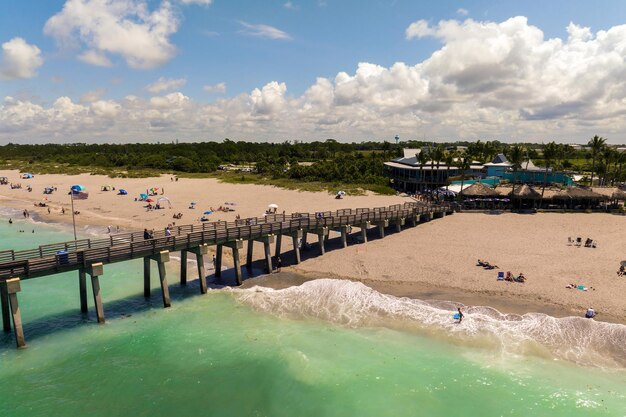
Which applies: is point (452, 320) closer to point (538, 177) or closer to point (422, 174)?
point (422, 174)

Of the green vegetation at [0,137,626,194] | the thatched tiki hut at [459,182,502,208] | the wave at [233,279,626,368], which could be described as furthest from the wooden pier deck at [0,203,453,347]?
the green vegetation at [0,137,626,194]

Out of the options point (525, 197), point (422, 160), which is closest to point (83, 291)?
point (525, 197)

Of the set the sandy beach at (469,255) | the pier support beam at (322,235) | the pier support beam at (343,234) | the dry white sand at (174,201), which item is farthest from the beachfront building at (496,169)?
the pier support beam at (322,235)

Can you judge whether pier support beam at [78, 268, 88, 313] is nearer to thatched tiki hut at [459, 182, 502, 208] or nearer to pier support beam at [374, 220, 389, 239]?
pier support beam at [374, 220, 389, 239]

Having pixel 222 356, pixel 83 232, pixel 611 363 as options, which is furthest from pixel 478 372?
pixel 83 232

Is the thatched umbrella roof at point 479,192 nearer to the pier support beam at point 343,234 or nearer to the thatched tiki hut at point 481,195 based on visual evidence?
the thatched tiki hut at point 481,195

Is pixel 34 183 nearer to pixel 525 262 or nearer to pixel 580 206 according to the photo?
pixel 525 262
